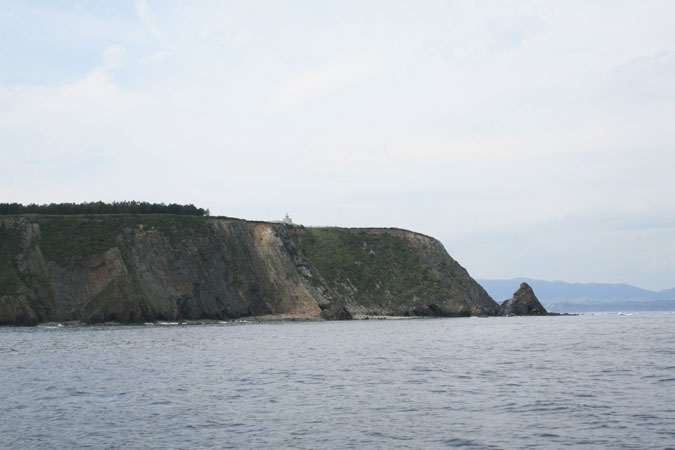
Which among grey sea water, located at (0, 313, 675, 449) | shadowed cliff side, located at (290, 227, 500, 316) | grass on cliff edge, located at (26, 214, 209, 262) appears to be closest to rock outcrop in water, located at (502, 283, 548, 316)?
shadowed cliff side, located at (290, 227, 500, 316)

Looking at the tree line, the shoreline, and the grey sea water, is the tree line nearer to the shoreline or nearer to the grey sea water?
the shoreline

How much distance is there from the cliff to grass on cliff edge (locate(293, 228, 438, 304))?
25cm

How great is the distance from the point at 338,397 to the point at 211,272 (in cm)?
9481

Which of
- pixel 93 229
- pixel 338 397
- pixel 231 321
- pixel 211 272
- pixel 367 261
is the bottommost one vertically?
pixel 338 397

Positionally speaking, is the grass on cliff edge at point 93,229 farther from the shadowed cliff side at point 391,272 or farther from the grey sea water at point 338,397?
the grey sea water at point 338,397

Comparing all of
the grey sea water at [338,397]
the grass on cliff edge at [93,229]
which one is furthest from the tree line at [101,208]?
the grey sea water at [338,397]

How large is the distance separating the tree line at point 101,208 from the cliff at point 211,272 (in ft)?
29.1

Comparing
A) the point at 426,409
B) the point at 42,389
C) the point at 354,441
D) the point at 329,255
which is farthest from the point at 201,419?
the point at 329,255

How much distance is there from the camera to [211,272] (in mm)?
126500

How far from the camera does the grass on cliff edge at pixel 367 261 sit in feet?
478

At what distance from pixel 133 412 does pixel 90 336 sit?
53.1m

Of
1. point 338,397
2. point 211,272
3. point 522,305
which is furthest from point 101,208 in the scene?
point 338,397

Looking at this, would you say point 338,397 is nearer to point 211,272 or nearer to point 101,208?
point 211,272

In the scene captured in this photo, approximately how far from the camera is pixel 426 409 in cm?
3089
